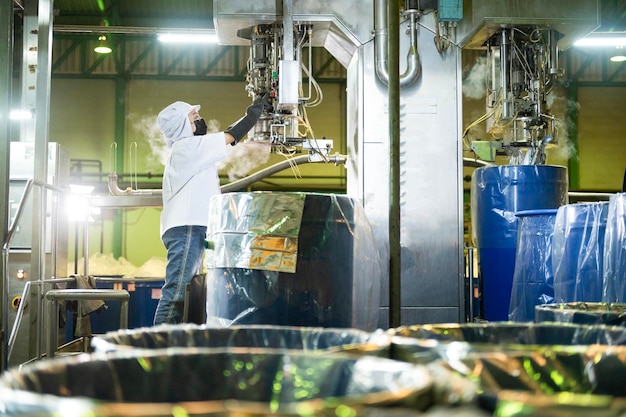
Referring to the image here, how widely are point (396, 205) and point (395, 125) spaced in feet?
1.19

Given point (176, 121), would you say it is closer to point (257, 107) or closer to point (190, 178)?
point (190, 178)

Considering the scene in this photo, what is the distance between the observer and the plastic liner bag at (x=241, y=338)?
148 cm

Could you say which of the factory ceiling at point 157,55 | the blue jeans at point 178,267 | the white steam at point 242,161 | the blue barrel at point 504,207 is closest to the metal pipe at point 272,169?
the blue barrel at point 504,207

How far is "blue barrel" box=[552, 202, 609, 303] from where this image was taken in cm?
363

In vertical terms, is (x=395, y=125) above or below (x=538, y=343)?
above

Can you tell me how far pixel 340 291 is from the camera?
3373 mm

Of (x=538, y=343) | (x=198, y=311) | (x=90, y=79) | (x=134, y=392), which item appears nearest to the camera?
(x=134, y=392)

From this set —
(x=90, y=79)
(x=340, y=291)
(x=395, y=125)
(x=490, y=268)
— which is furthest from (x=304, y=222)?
(x=90, y=79)

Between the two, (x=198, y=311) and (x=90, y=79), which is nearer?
(x=198, y=311)

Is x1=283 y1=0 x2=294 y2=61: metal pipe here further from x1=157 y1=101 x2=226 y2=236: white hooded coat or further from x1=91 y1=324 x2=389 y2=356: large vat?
x1=91 y1=324 x2=389 y2=356: large vat

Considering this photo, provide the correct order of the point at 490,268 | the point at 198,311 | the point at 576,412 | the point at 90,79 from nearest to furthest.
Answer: the point at 576,412 → the point at 490,268 → the point at 198,311 → the point at 90,79

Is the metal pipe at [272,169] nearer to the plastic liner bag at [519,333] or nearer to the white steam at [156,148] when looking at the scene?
the plastic liner bag at [519,333]

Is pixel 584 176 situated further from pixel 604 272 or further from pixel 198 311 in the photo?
pixel 604 272

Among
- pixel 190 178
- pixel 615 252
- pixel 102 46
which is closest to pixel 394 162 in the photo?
pixel 615 252
